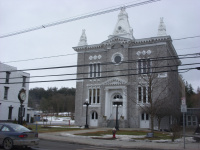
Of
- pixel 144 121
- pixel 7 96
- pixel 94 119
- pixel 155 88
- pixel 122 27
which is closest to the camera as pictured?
pixel 155 88

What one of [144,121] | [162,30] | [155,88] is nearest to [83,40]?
[162,30]

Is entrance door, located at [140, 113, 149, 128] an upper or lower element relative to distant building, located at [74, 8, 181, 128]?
lower

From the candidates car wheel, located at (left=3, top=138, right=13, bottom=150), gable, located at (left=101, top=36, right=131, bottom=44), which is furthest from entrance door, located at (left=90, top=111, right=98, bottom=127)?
car wheel, located at (left=3, top=138, right=13, bottom=150)

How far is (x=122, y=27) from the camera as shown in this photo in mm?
42219

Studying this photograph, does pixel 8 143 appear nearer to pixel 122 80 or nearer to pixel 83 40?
pixel 122 80

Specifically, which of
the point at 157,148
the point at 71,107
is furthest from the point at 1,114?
the point at 71,107

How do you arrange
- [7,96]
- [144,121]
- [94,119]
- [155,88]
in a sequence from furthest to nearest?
[7,96] < [94,119] < [144,121] < [155,88]

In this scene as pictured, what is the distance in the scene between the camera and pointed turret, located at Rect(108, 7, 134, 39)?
41.0 m

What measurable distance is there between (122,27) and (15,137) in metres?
33.0

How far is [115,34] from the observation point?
137 feet

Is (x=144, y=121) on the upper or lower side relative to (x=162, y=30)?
lower

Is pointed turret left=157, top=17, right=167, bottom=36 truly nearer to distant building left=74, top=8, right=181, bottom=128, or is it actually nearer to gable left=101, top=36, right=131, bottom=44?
distant building left=74, top=8, right=181, bottom=128

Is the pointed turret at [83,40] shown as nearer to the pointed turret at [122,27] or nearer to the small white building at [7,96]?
the pointed turret at [122,27]

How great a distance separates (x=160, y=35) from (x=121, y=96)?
1158 centimetres
